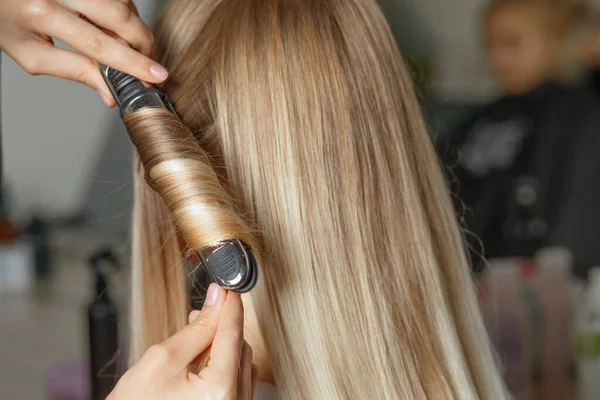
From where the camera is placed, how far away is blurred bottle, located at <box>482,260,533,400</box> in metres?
1.44

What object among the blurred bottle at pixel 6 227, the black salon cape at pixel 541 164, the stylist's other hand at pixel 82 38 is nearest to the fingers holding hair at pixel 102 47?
the stylist's other hand at pixel 82 38

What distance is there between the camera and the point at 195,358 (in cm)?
66

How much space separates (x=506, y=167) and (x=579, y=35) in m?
0.58

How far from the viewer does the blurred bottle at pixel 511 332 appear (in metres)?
1.44

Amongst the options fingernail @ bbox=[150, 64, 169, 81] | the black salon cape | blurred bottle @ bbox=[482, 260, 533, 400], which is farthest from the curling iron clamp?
the black salon cape

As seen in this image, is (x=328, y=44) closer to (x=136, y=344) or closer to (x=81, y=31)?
(x=81, y=31)

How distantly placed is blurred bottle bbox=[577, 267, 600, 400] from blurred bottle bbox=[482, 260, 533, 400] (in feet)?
0.33

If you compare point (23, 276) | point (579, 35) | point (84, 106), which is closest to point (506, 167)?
point (579, 35)

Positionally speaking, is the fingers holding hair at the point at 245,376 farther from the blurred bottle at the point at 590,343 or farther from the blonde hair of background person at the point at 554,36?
the blonde hair of background person at the point at 554,36

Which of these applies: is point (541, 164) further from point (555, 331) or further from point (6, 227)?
point (6, 227)

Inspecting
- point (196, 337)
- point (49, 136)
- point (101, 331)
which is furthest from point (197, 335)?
point (49, 136)

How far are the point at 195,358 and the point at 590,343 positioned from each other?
1095mm

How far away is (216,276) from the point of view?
63 centimetres

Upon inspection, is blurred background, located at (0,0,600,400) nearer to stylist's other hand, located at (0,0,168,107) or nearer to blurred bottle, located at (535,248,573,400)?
blurred bottle, located at (535,248,573,400)
